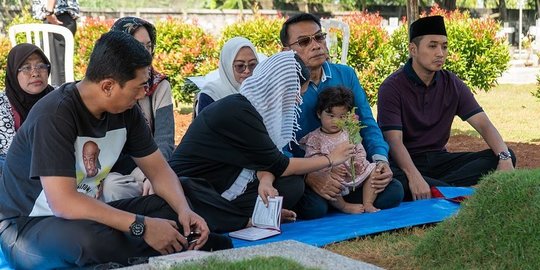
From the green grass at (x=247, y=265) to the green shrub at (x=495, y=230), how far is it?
3.19ft

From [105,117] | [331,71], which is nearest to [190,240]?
[105,117]

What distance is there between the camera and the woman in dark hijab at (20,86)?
5.16m

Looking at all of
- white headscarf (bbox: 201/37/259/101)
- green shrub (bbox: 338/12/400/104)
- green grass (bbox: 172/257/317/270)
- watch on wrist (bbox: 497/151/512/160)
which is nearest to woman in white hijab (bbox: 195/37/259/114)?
white headscarf (bbox: 201/37/259/101)

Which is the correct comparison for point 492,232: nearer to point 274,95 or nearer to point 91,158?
point 274,95

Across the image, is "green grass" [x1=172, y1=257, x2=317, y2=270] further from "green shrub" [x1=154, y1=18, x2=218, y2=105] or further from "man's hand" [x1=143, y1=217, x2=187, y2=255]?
"green shrub" [x1=154, y1=18, x2=218, y2=105]

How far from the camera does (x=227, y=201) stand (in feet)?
15.7

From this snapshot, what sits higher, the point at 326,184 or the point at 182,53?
the point at 182,53

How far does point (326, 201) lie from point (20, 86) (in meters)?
2.15

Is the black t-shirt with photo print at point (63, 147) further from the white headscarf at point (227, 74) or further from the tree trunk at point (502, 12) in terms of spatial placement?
the tree trunk at point (502, 12)

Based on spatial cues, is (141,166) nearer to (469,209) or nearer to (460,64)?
(469,209)

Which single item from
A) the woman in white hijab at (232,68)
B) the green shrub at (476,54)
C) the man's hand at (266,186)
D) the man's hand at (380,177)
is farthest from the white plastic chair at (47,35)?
Result: the green shrub at (476,54)

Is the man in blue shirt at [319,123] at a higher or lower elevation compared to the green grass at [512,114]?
higher

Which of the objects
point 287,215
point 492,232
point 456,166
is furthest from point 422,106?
point 492,232

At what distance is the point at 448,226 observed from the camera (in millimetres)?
3854
